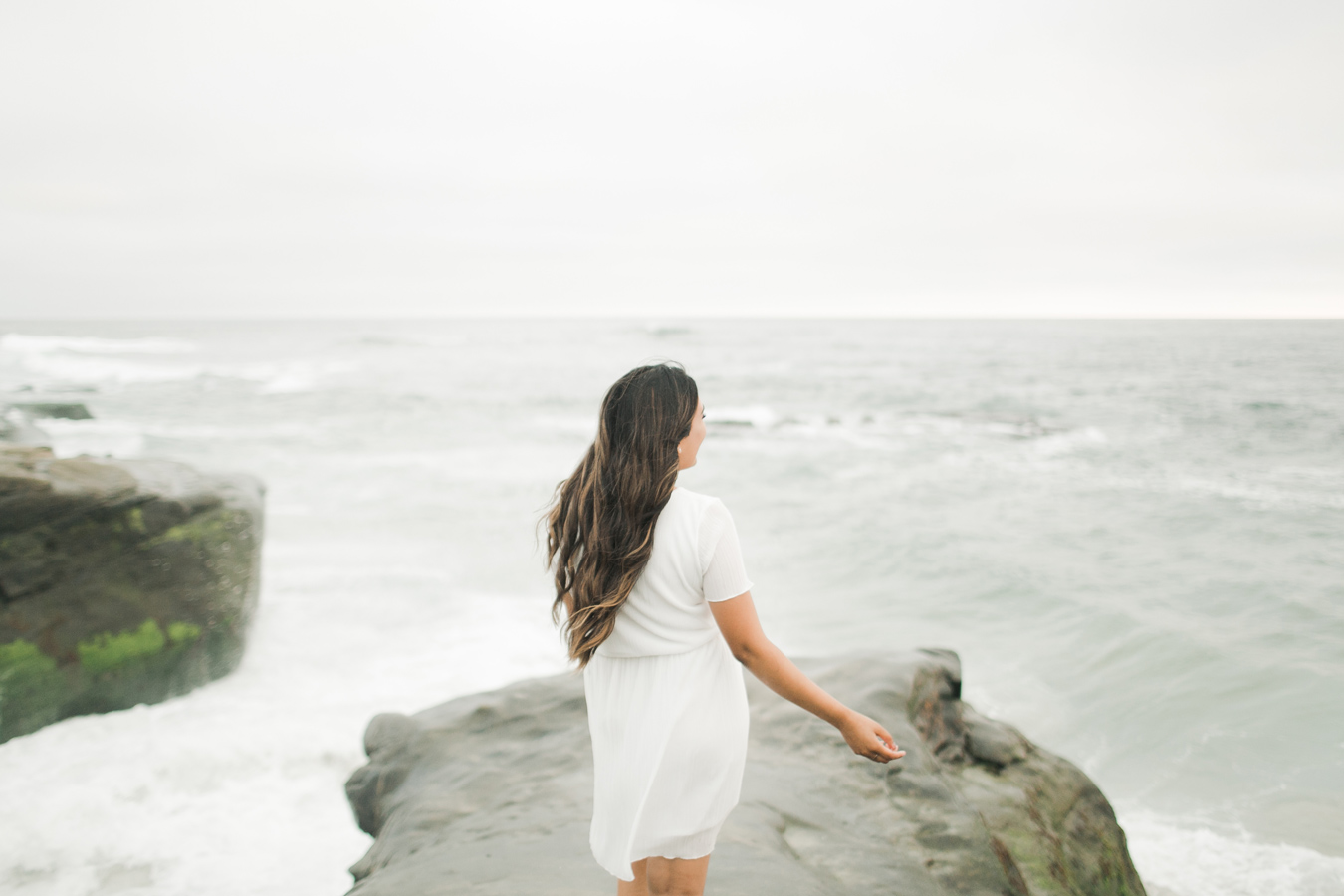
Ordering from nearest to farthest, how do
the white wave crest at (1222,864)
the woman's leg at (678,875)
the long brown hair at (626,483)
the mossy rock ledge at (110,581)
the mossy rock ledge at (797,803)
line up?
the long brown hair at (626,483) < the woman's leg at (678,875) < the mossy rock ledge at (797,803) < the white wave crest at (1222,864) < the mossy rock ledge at (110,581)

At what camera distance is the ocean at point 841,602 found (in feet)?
16.6

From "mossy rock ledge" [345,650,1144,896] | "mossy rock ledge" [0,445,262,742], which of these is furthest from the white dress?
"mossy rock ledge" [0,445,262,742]

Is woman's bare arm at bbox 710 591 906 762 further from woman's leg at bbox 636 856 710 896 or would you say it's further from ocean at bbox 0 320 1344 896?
ocean at bbox 0 320 1344 896

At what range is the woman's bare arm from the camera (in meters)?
1.92

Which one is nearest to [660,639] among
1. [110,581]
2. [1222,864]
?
[1222,864]

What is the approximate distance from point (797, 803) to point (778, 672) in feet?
6.17

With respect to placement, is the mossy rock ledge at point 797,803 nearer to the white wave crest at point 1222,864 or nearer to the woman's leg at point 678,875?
the woman's leg at point 678,875

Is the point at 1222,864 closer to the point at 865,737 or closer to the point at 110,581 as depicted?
the point at 865,737

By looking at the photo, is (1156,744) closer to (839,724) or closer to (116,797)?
(839,724)

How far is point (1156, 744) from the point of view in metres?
6.91

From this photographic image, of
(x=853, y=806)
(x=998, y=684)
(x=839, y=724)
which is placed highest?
(x=839, y=724)

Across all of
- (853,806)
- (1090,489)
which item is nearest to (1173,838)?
(853,806)

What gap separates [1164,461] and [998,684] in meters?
13.9

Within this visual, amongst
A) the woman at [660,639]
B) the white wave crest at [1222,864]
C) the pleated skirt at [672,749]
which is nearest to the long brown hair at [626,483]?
the woman at [660,639]
